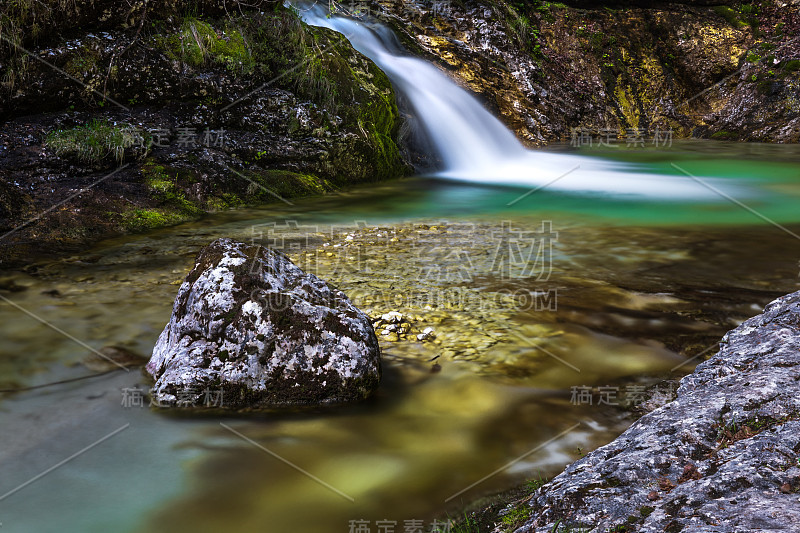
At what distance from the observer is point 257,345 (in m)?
3.23

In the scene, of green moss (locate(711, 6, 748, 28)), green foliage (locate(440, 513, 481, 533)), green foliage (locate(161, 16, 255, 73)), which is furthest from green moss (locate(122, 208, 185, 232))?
green moss (locate(711, 6, 748, 28))

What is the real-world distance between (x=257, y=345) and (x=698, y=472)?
224 centimetres

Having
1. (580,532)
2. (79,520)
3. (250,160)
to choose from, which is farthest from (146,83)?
(580,532)

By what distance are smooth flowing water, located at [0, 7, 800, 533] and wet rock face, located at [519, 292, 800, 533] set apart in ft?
2.49

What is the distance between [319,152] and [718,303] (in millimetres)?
6121

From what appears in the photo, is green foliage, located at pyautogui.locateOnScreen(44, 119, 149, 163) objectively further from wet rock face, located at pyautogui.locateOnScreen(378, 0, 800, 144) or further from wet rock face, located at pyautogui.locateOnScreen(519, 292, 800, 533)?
wet rock face, located at pyautogui.locateOnScreen(378, 0, 800, 144)

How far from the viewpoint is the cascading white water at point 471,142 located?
1038 cm

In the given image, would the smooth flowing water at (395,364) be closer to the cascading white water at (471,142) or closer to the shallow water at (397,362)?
the shallow water at (397,362)

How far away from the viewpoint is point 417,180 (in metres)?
10.4

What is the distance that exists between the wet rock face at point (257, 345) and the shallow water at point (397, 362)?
0.50ft

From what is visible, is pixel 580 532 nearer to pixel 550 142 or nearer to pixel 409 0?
pixel 550 142

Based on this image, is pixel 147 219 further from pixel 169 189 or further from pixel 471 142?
pixel 471 142

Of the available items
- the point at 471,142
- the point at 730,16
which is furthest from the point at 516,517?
the point at 730,16

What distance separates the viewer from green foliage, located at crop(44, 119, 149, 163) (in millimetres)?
6961
